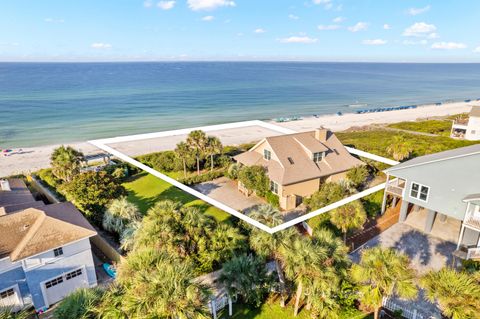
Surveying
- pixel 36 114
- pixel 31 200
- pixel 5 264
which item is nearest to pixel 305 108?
pixel 36 114

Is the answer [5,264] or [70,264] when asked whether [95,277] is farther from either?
[5,264]

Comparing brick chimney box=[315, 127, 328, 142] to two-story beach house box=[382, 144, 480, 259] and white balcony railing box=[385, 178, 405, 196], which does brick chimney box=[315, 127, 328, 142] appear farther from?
two-story beach house box=[382, 144, 480, 259]

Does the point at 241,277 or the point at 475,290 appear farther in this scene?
the point at 241,277

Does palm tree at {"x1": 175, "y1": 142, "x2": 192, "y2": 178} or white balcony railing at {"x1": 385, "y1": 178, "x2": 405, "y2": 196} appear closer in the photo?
white balcony railing at {"x1": 385, "y1": 178, "x2": 405, "y2": 196}

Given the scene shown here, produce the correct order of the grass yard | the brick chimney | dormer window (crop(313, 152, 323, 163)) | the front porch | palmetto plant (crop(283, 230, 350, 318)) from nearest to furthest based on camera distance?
palmetto plant (crop(283, 230, 350, 318)), the front porch, dormer window (crop(313, 152, 323, 163)), the brick chimney, the grass yard

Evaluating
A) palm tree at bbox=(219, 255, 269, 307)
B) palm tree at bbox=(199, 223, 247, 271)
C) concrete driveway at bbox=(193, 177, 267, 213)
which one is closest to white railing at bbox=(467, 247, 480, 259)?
palm tree at bbox=(219, 255, 269, 307)

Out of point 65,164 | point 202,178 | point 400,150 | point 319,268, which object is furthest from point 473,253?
point 65,164

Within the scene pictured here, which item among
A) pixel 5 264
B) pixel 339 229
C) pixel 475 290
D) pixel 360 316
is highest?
pixel 475 290

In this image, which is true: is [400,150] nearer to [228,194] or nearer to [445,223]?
[445,223]
